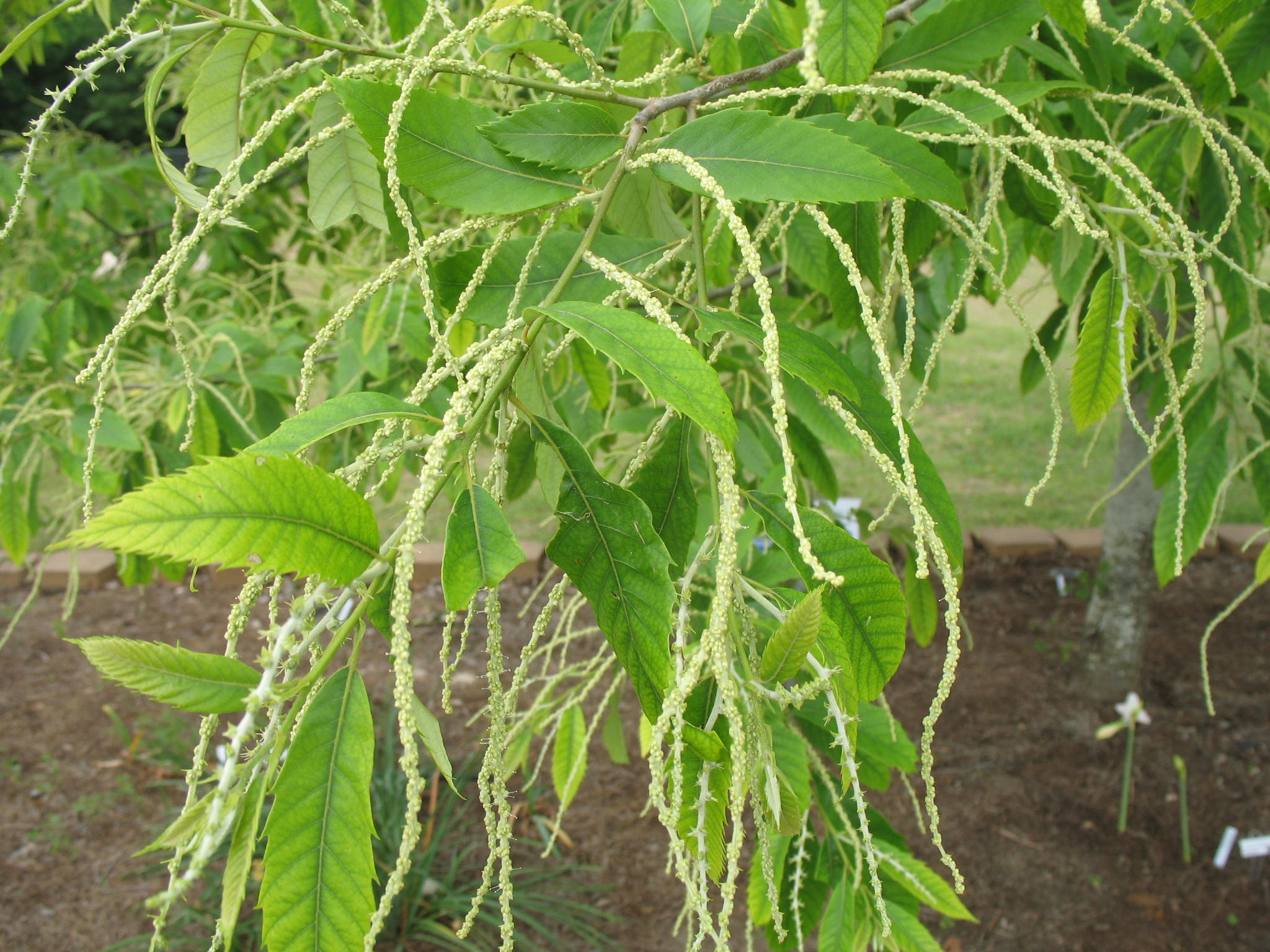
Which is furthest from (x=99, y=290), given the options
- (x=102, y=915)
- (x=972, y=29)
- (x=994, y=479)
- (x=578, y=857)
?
(x=994, y=479)

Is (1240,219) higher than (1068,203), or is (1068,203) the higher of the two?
(1068,203)

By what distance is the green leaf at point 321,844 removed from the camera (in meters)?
0.54

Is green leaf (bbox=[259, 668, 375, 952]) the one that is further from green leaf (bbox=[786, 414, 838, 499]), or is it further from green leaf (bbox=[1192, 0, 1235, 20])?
green leaf (bbox=[1192, 0, 1235, 20])

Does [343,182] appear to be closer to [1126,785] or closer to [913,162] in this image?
[913,162]

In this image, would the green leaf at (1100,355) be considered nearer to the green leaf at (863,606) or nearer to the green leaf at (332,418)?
the green leaf at (863,606)

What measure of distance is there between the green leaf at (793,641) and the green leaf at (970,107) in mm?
529

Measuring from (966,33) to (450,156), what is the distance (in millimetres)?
561

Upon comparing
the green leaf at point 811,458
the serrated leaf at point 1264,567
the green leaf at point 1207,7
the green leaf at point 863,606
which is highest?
the green leaf at point 1207,7

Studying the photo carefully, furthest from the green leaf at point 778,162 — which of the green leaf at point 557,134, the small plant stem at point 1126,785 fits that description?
the small plant stem at point 1126,785

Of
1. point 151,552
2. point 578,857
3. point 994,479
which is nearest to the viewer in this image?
point 151,552

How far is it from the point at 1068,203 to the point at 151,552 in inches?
26.7

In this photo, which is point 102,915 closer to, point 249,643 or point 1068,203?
point 249,643

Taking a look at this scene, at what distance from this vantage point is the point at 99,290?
8.51ft

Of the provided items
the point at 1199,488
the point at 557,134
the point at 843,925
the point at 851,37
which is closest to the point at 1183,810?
the point at 1199,488
